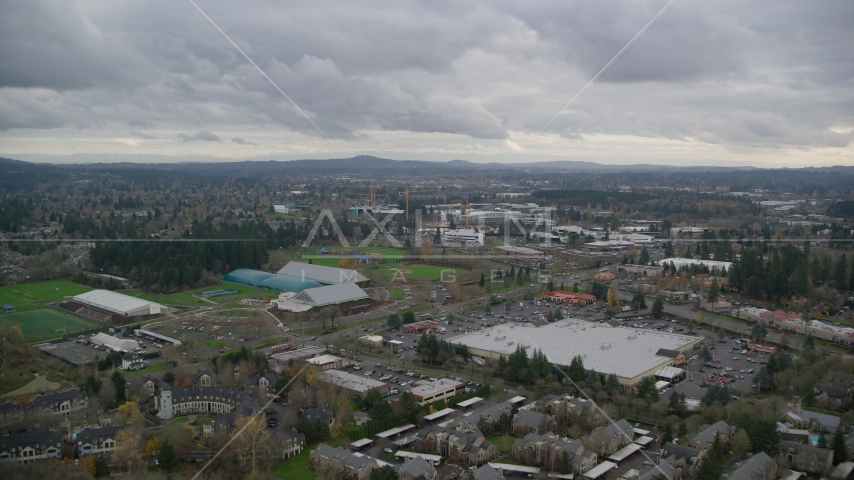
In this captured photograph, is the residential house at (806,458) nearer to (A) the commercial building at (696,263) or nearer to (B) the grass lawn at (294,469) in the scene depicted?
(B) the grass lawn at (294,469)

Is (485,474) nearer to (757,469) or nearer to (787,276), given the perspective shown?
(757,469)

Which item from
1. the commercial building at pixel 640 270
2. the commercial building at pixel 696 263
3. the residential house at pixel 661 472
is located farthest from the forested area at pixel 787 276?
the residential house at pixel 661 472

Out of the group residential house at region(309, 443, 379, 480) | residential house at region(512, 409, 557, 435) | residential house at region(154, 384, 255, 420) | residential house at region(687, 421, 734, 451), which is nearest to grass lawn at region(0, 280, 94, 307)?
residential house at region(154, 384, 255, 420)

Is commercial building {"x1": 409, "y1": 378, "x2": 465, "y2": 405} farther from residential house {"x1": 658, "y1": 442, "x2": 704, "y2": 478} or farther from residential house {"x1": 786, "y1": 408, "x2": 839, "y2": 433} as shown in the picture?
residential house {"x1": 786, "y1": 408, "x2": 839, "y2": 433}

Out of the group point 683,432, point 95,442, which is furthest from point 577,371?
point 95,442

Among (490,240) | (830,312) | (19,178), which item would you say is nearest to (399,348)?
(830,312)

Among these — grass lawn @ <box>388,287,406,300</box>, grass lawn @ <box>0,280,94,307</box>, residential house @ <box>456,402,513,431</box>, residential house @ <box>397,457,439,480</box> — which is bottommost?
grass lawn @ <box>388,287,406,300</box>
